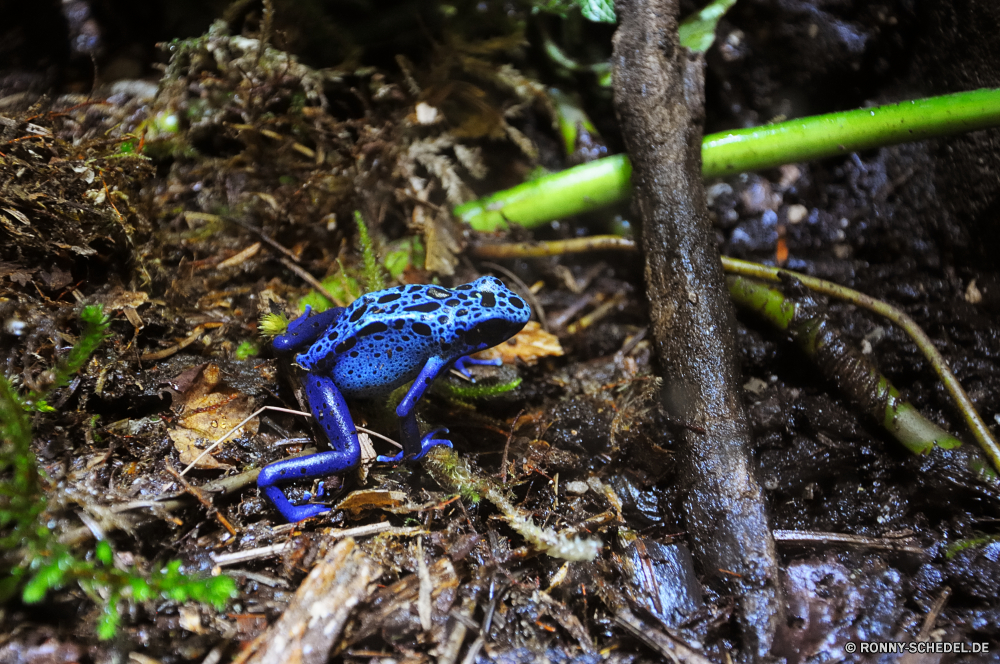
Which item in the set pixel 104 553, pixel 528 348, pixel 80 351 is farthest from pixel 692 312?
pixel 80 351

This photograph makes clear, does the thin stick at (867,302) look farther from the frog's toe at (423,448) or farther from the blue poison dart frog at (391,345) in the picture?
the frog's toe at (423,448)

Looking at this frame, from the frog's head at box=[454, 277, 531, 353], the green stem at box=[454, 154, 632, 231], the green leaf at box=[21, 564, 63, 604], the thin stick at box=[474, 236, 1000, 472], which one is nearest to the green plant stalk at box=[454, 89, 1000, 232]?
the green stem at box=[454, 154, 632, 231]

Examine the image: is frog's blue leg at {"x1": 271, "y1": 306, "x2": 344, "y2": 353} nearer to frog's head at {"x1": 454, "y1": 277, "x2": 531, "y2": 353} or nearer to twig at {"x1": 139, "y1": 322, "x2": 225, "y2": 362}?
twig at {"x1": 139, "y1": 322, "x2": 225, "y2": 362}

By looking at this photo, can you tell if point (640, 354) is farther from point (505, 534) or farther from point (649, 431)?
point (505, 534)

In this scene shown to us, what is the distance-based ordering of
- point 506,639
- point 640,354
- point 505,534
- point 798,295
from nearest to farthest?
point 506,639
point 505,534
point 798,295
point 640,354

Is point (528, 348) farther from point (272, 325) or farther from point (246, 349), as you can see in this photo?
point (246, 349)

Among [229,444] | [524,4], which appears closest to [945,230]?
[524,4]
